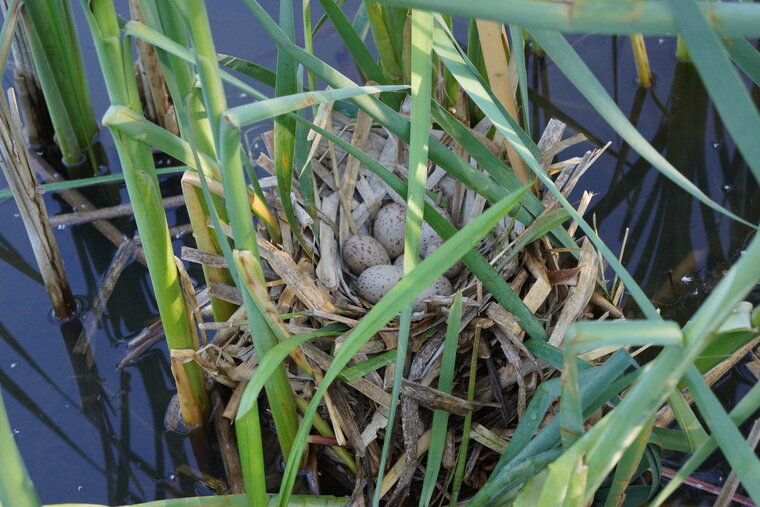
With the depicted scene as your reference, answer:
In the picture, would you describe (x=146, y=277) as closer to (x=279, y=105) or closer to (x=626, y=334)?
(x=279, y=105)

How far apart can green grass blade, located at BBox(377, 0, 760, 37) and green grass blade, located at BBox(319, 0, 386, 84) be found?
1.53 ft

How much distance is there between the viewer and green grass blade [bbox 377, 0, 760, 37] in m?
0.45

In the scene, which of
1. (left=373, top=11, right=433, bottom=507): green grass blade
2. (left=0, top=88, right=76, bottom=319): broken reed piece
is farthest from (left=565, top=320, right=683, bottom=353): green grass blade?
(left=0, top=88, right=76, bottom=319): broken reed piece

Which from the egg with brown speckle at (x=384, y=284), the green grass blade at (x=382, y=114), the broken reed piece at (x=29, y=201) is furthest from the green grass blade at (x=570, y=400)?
the broken reed piece at (x=29, y=201)

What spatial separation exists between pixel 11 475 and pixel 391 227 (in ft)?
2.30

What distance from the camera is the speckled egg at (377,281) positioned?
1083 mm

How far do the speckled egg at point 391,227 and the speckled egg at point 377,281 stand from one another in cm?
8

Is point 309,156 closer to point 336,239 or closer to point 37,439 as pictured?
point 336,239

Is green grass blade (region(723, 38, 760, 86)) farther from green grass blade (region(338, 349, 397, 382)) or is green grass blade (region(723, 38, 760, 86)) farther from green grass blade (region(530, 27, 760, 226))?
green grass blade (region(338, 349, 397, 382))

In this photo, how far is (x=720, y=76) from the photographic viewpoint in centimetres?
48

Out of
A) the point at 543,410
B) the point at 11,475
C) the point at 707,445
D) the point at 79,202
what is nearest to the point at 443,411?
the point at 543,410

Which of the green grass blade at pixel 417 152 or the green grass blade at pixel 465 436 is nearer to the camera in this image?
the green grass blade at pixel 417 152

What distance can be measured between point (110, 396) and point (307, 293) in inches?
16.6

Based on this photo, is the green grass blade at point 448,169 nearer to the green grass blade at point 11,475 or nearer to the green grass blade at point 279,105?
the green grass blade at point 279,105
